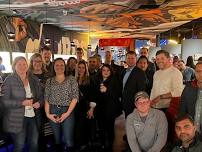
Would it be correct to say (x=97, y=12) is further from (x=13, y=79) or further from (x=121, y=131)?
(x=13, y=79)

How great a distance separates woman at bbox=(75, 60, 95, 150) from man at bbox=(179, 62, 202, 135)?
1.69 meters

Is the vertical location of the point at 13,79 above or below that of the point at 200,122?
above

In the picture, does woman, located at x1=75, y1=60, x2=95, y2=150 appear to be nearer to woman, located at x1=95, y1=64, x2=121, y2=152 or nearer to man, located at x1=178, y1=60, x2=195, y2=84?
woman, located at x1=95, y1=64, x2=121, y2=152

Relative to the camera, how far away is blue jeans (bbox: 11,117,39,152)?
364 centimetres

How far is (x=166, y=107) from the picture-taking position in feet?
12.4

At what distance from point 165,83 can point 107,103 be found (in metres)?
1.10

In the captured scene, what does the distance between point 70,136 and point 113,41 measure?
15453mm

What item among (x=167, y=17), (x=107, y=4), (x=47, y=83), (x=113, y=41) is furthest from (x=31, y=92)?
(x=113, y=41)

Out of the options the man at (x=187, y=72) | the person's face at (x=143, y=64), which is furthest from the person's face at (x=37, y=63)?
the man at (x=187, y=72)

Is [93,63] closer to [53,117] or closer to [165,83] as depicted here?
[53,117]

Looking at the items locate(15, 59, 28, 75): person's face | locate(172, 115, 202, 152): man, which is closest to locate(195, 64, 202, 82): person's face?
locate(172, 115, 202, 152): man

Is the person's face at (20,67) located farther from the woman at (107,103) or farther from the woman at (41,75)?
the woman at (107,103)

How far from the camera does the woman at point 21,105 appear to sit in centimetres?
357

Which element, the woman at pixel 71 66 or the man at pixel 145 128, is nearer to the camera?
the man at pixel 145 128
